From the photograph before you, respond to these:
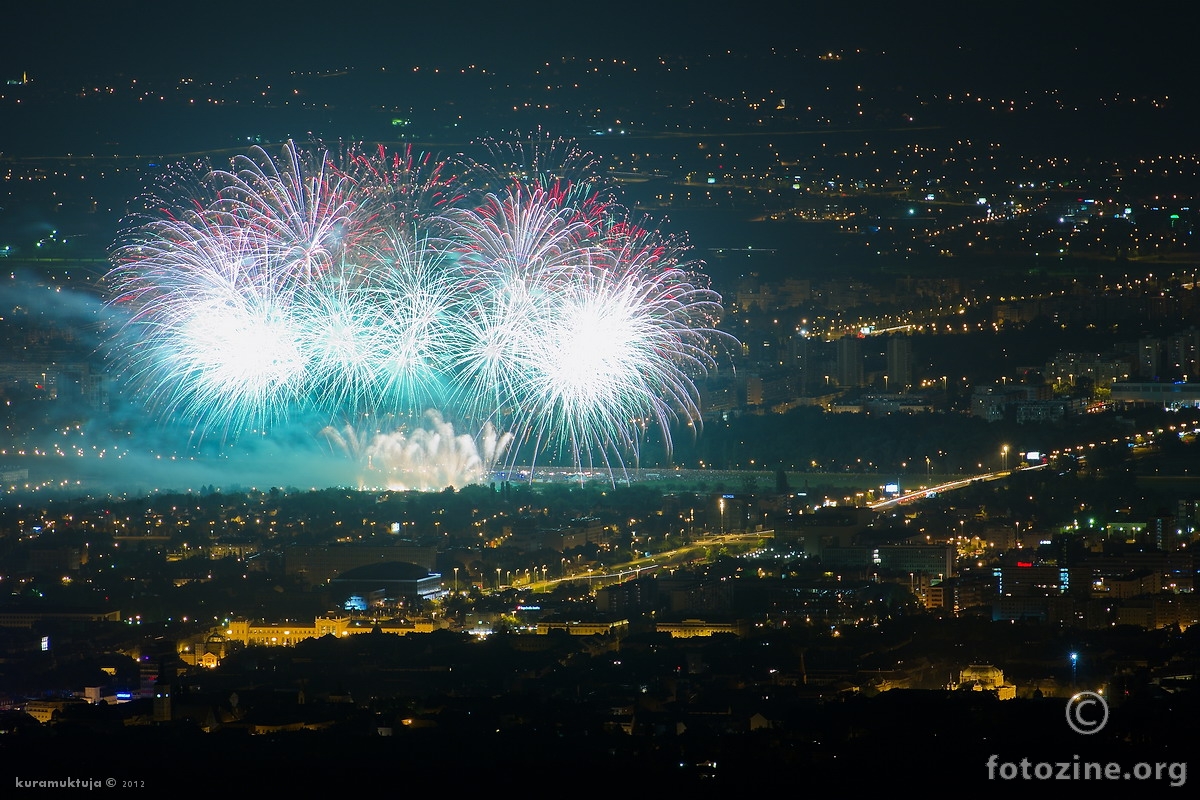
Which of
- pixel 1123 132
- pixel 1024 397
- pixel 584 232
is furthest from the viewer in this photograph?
pixel 1123 132

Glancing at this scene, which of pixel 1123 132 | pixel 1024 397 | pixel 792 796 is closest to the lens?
pixel 792 796

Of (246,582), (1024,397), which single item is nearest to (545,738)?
(246,582)

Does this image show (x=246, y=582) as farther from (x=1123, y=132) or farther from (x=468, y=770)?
(x=1123, y=132)

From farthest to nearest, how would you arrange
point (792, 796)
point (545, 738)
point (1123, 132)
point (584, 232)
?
point (1123, 132) < point (584, 232) < point (545, 738) < point (792, 796)

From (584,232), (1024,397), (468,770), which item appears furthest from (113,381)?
(468,770)

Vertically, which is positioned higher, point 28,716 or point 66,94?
point 66,94

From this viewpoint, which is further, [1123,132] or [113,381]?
[1123,132]

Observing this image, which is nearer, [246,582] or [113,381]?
[246,582]

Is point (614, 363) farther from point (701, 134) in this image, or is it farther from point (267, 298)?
point (701, 134)

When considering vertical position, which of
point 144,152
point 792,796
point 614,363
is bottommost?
point 792,796
